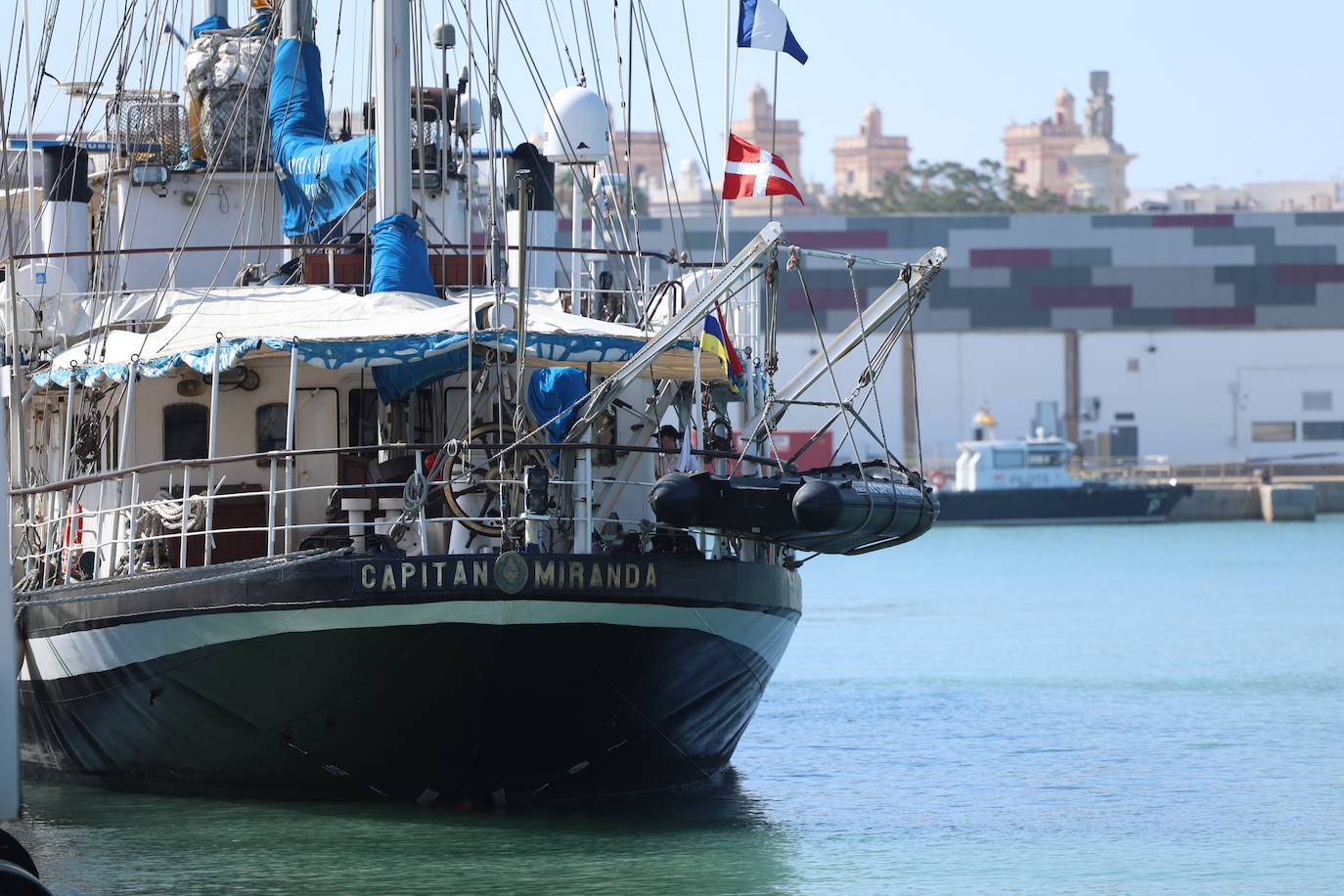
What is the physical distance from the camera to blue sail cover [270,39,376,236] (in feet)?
66.5

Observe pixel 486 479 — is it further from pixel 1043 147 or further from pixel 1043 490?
pixel 1043 147

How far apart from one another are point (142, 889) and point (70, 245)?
995 cm

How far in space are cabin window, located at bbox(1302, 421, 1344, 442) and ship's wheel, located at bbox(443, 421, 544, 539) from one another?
85.6 metres

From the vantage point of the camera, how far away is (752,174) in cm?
1803

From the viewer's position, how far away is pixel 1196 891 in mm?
15031

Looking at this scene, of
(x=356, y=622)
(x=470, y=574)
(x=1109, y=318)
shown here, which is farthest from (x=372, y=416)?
(x=1109, y=318)

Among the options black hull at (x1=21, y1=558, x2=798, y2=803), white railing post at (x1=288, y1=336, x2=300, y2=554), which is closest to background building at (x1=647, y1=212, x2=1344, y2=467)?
black hull at (x1=21, y1=558, x2=798, y2=803)

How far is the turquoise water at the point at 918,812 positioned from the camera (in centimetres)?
1524

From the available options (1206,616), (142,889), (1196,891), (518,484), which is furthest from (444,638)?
A: (1206,616)

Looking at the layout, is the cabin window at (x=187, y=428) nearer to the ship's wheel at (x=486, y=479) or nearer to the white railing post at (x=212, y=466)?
the white railing post at (x=212, y=466)

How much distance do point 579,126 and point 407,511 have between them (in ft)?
17.4

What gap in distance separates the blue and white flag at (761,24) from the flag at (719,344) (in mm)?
2944

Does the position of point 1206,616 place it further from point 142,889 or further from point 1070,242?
point 1070,242

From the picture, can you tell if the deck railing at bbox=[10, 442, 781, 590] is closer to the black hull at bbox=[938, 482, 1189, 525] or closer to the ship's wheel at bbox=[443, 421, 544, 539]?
the ship's wheel at bbox=[443, 421, 544, 539]
